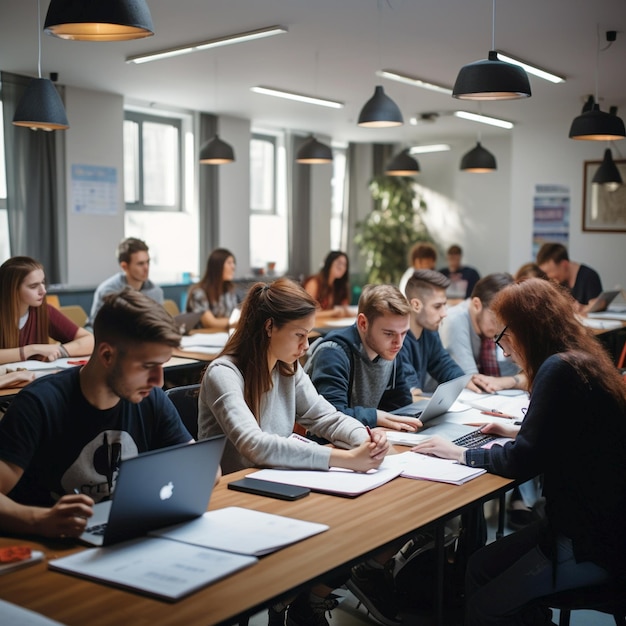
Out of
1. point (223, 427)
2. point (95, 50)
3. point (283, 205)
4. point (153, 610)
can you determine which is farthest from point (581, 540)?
point (283, 205)

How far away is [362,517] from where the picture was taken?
6.96 feet

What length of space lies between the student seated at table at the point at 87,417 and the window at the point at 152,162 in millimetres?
7303

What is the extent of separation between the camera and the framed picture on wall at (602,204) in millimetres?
9797

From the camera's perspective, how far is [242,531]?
1960 millimetres

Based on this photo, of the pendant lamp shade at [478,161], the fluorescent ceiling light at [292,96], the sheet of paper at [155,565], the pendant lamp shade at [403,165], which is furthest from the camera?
→ the pendant lamp shade at [403,165]

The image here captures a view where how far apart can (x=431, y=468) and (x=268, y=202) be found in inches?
353

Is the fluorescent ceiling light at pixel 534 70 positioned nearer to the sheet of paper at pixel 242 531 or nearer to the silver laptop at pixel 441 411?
the silver laptop at pixel 441 411

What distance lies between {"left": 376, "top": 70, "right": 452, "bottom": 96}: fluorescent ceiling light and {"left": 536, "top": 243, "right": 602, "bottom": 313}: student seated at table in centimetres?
186

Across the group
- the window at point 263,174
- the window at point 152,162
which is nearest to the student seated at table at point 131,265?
the window at point 152,162

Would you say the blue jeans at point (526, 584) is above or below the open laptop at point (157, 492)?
below

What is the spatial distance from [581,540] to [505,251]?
10414 mm

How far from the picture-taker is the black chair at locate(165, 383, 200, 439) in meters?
2.97

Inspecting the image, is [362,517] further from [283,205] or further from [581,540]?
[283,205]

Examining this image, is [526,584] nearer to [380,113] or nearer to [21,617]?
[21,617]
